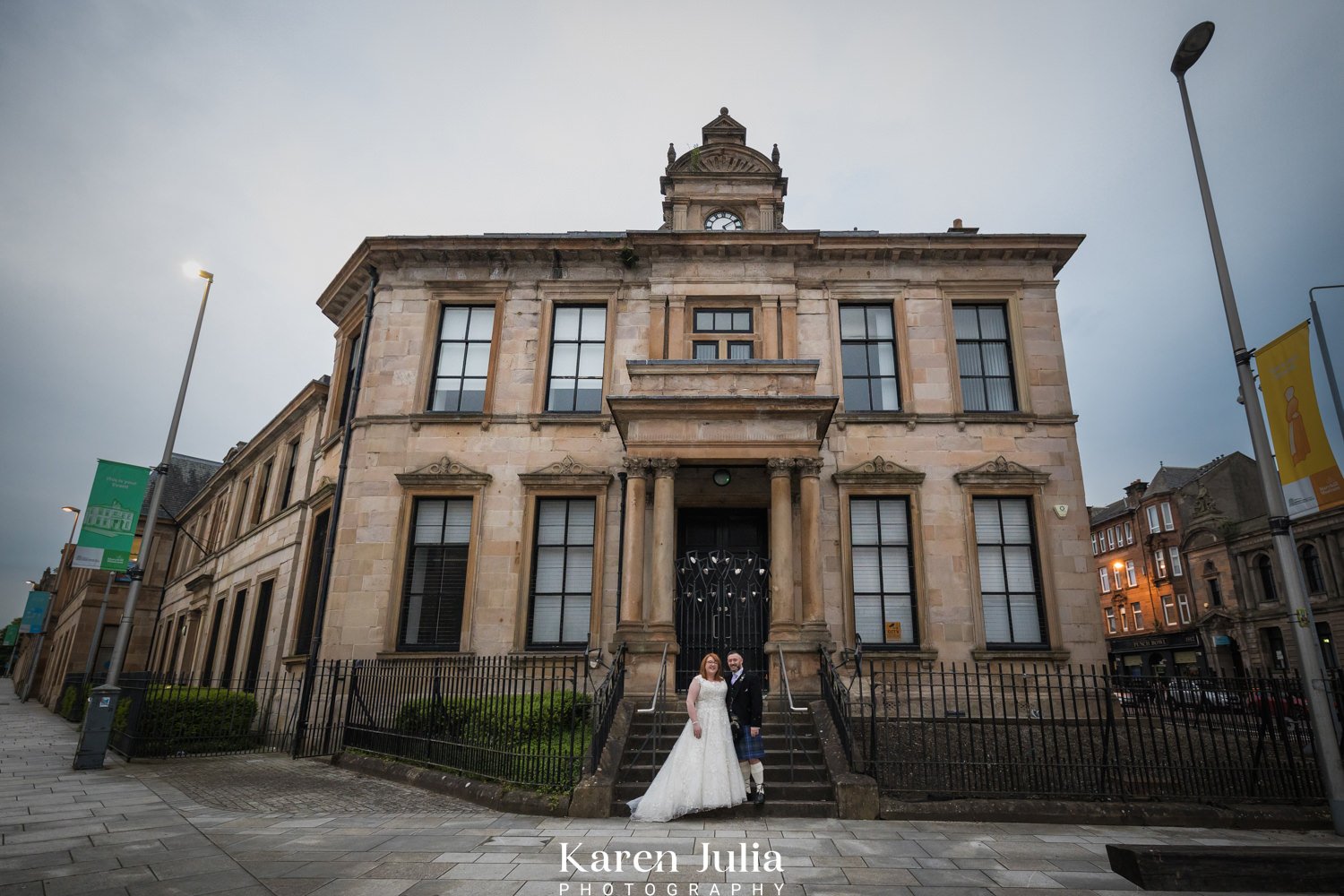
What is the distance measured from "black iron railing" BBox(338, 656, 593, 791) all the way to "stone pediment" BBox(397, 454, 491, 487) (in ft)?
11.6

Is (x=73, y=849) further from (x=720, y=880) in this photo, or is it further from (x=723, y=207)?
(x=723, y=207)

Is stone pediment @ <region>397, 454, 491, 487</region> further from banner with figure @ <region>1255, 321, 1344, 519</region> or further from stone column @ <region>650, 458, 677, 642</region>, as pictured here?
banner with figure @ <region>1255, 321, 1344, 519</region>

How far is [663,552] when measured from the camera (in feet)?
39.2

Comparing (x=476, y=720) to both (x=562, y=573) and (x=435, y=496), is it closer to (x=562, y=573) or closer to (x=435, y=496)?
(x=562, y=573)

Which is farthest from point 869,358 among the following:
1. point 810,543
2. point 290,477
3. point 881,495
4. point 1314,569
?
point 1314,569

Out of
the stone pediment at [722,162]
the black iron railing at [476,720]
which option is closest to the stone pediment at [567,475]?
the black iron railing at [476,720]

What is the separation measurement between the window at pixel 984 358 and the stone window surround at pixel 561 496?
8.01 meters

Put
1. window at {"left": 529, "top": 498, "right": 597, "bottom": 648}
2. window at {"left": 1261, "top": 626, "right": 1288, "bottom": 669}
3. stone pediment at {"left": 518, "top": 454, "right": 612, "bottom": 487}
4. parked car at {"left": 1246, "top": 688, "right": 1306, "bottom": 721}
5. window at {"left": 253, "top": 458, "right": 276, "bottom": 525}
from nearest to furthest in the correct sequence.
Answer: parked car at {"left": 1246, "top": 688, "right": 1306, "bottom": 721} < window at {"left": 529, "top": 498, "right": 597, "bottom": 648} < stone pediment at {"left": 518, "top": 454, "right": 612, "bottom": 487} < window at {"left": 253, "top": 458, "right": 276, "bottom": 525} < window at {"left": 1261, "top": 626, "right": 1288, "bottom": 669}

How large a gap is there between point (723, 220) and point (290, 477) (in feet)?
49.3

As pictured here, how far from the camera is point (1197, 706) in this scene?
9.76 m

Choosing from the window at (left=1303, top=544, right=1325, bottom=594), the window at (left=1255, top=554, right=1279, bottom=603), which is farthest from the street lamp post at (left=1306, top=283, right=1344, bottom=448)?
the window at (left=1255, top=554, right=1279, bottom=603)

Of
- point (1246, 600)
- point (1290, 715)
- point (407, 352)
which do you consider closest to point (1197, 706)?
point (1290, 715)

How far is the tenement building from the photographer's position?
12727mm

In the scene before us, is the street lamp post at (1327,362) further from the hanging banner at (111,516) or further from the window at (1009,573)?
the hanging banner at (111,516)
